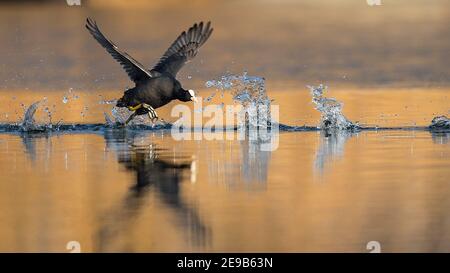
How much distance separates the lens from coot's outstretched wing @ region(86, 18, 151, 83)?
12.8m

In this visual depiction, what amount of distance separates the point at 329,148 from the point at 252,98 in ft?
12.7

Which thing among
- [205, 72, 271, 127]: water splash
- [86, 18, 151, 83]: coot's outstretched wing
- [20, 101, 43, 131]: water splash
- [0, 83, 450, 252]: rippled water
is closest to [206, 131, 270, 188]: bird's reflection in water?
[0, 83, 450, 252]: rippled water

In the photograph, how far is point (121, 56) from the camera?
13266 mm

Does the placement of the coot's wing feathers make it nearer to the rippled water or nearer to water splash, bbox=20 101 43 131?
the rippled water

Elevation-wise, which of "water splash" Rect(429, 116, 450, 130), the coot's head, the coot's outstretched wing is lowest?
"water splash" Rect(429, 116, 450, 130)

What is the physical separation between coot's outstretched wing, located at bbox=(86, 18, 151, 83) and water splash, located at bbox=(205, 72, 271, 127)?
3392 mm

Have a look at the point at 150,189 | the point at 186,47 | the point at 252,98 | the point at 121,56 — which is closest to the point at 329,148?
the point at 186,47

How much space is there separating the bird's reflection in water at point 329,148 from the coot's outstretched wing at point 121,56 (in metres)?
2.32

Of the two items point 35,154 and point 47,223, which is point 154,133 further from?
point 47,223

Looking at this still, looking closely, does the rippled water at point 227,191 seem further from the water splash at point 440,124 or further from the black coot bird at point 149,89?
the black coot bird at point 149,89

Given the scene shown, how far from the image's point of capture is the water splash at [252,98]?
16.8m

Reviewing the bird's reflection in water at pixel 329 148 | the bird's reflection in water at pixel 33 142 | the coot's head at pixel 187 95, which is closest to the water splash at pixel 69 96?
the bird's reflection in water at pixel 33 142

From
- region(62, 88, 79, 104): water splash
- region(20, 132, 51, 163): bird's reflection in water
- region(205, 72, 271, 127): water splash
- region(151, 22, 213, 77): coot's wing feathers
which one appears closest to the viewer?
region(20, 132, 51, 163): bird's reflection in water

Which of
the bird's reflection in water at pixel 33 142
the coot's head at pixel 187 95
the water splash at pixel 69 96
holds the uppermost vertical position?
the water splash at pixel 69 96
